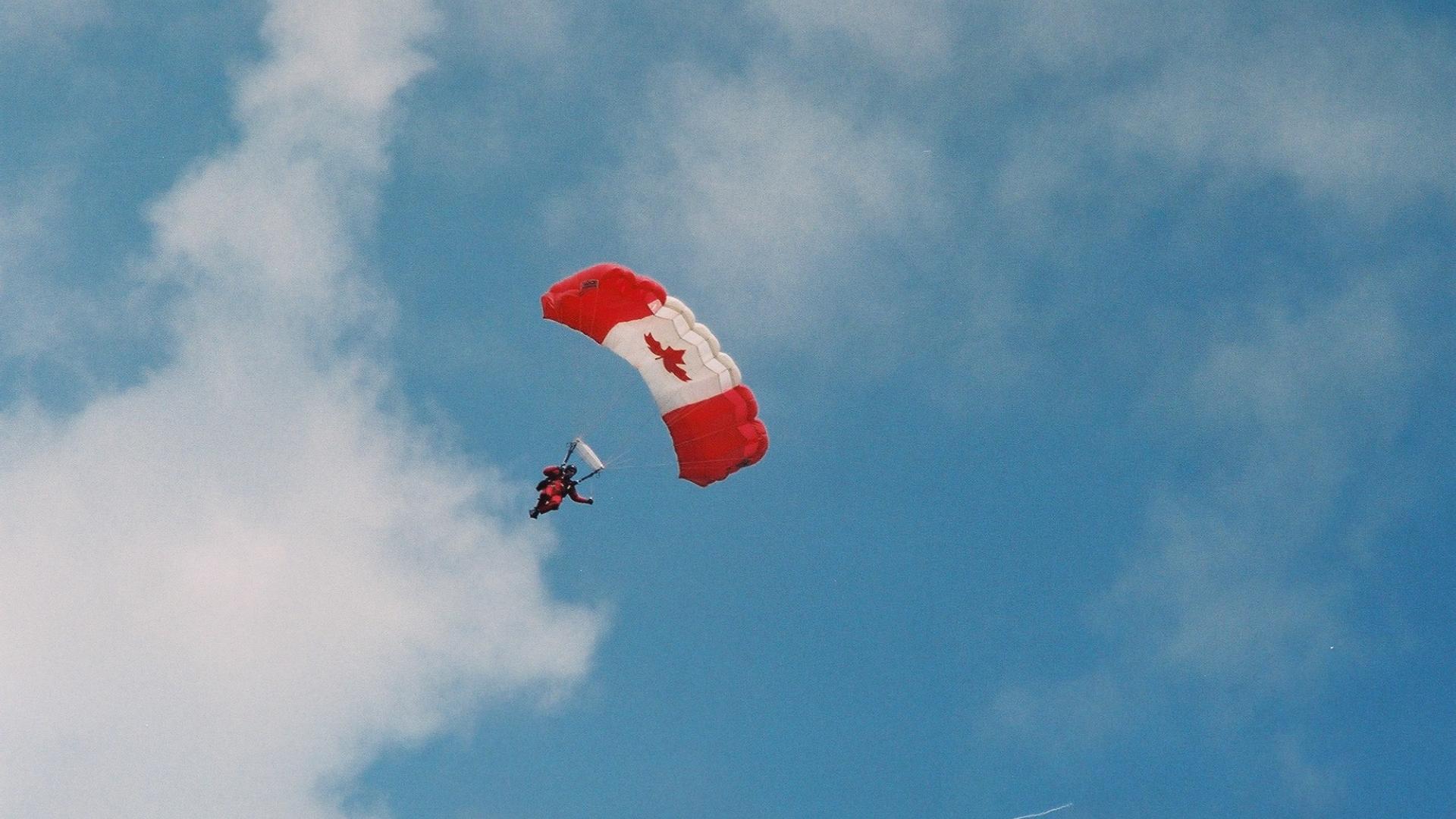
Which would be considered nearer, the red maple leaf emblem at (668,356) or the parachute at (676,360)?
the parachute at (676,360)

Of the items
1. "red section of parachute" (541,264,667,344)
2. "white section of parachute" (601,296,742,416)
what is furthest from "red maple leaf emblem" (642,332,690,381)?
"red section of parachute" (541,264,667,344)

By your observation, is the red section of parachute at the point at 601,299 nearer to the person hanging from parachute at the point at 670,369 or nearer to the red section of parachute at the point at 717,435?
the person hanging from parachute at the point at 670,369

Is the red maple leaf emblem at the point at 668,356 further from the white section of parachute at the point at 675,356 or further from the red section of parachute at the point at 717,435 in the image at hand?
the red section of parachute at the point at 717,435

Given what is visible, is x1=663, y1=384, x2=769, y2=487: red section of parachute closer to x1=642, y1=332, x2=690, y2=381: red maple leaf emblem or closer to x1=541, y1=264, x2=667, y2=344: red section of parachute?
x1=642, y1=332, x2=690, y2=381: red maple leaf emblem

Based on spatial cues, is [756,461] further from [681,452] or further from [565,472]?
[565,472]

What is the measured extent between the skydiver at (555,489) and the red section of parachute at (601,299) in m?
3.68

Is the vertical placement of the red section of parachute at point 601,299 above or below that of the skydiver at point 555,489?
above

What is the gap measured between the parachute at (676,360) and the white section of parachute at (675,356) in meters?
0.02

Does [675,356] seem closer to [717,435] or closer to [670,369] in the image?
[670,369]

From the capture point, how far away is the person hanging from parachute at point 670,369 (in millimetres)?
42250

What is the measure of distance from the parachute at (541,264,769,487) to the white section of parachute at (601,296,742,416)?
0.06 ft

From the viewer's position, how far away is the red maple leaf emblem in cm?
4284

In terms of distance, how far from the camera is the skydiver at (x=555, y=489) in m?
42.7

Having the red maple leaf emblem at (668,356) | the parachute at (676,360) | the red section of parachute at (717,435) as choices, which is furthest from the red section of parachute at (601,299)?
the red section of parachute at (717,435)
